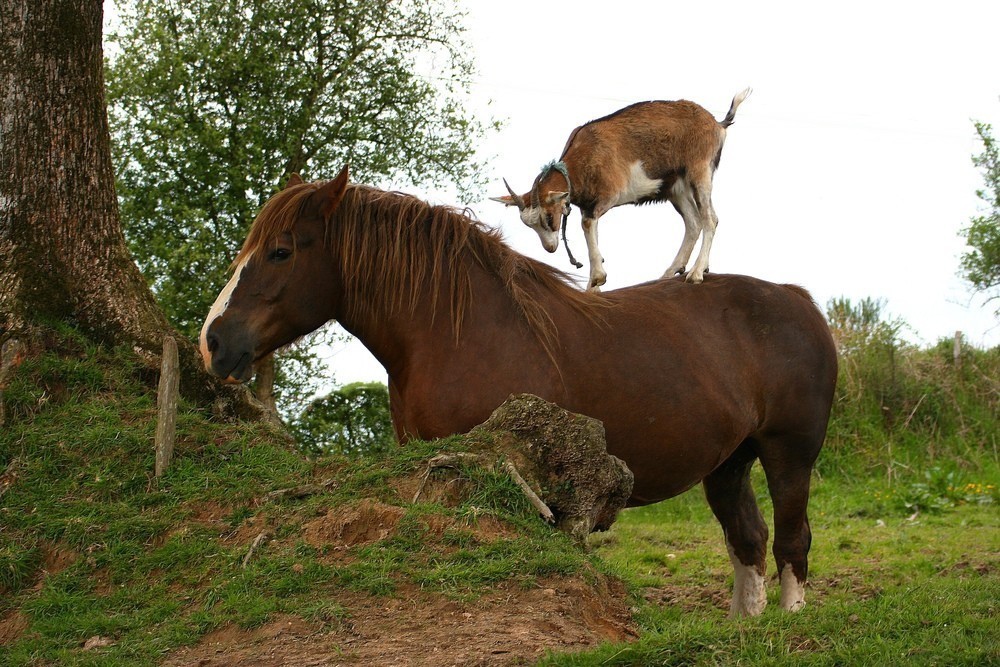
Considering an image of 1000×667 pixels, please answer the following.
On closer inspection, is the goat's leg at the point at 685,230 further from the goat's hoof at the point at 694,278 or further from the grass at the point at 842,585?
the grass at the point at 842,585

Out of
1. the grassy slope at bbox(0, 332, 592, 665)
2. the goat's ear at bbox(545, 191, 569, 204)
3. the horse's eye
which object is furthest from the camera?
the goat's ear at bbox(545, 191, 569, 204)

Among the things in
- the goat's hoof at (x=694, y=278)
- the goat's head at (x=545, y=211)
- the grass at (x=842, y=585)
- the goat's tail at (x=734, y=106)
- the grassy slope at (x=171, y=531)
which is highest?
the goat's tail at (x=734, y=106)

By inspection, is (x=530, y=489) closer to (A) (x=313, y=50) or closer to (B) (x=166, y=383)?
(B) (x=166, y=383)

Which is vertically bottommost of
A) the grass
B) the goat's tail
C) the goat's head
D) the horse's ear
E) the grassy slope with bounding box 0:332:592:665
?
the grass

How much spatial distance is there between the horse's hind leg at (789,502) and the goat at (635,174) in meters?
1.39

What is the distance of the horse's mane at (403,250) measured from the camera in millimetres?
6000

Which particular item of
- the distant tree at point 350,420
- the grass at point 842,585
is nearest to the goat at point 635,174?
the grass at point 842,585

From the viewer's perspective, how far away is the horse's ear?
5949 millimetres

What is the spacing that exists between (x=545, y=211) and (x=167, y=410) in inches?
113

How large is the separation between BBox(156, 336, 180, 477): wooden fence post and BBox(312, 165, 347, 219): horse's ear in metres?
1.22

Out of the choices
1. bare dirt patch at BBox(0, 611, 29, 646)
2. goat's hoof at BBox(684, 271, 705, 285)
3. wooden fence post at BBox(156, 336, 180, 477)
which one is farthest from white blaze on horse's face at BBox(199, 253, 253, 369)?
goat's hoof at BBox(684, 271, 705, 285)

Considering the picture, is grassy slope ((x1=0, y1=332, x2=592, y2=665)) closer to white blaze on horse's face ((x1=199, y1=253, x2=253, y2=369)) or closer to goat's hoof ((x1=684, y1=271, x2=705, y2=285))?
white blaze on horse's face ((x1=199, y1=253, x2=253, y2=369))

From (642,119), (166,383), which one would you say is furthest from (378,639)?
(642,119)

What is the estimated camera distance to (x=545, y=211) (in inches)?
282
